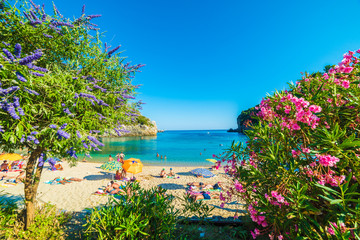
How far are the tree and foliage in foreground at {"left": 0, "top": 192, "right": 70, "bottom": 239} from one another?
30 cm

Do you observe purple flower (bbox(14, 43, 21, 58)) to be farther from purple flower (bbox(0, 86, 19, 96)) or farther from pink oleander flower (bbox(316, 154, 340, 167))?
pink oleander flower (bbox(316, 154, 340, 167))

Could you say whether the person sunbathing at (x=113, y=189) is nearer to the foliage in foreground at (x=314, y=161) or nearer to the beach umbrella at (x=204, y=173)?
the beach umbrella at (x=204, y=173)

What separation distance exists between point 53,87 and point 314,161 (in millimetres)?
5870

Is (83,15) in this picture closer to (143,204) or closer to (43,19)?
(43,19)

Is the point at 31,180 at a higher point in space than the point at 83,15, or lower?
lower

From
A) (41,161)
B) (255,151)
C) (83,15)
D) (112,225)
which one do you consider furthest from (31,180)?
(255,151)

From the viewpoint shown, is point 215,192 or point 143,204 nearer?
point 143,204

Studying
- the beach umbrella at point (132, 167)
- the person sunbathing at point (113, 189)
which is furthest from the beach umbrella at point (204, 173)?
the person sunbathing at point (113, 189)

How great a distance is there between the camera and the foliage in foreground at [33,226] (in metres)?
4.61

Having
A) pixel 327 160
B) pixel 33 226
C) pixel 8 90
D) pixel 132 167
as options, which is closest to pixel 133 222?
pixel 8 90

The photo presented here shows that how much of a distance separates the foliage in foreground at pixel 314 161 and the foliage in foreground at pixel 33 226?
6285 mm

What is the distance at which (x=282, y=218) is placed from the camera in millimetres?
3150

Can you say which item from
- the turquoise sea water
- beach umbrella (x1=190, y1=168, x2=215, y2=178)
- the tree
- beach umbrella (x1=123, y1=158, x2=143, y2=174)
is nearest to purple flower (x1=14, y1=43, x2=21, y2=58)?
the tree

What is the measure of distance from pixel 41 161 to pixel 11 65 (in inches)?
95.0
